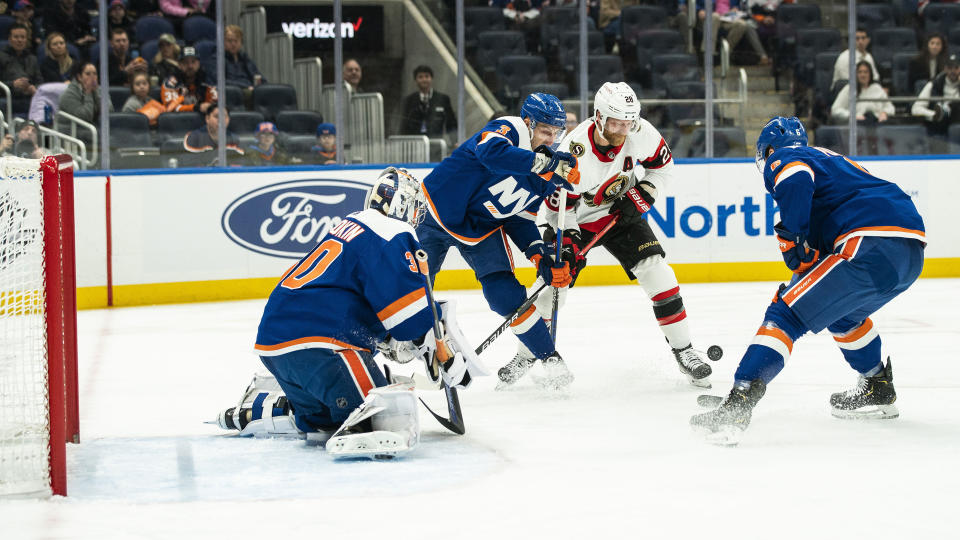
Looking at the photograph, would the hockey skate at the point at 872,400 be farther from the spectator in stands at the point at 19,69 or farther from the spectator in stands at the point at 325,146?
the spectator in stands at the point at 19,69

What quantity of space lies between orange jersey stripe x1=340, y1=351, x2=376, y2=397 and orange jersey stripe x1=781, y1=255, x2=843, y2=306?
1.26 metres

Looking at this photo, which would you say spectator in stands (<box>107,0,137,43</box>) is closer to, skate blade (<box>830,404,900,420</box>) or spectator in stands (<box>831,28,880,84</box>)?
spectator in stands (<box>831,28,880,84</box>)

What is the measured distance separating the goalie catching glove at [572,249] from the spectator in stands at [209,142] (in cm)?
325

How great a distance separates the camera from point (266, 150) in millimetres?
7629

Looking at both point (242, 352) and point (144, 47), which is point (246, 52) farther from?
point (242, 352)

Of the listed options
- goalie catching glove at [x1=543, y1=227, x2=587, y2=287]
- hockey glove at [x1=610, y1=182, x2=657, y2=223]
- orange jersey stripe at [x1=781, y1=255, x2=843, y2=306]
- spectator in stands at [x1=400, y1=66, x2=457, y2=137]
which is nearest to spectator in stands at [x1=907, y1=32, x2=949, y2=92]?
spectator in stands at [x1=400, y1=66, x2=457, y2=137]

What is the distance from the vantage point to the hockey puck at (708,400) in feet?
13.4

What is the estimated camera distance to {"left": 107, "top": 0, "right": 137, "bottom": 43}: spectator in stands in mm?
7414

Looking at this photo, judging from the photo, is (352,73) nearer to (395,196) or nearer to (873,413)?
(395,196)

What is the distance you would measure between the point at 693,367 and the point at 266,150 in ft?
12.8

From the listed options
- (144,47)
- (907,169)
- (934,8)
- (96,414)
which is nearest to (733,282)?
(907,169)

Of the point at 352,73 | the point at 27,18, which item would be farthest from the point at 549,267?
the point at 27,18

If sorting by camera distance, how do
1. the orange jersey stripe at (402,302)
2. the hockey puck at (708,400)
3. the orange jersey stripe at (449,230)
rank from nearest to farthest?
the orange jersey stripe at (402,302) < the hockey puck at (708,400) < the orange jersey stripe at (449,230)

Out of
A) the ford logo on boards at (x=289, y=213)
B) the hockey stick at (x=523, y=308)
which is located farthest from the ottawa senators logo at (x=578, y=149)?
the ford logo on boards at (x=289, y=213)
